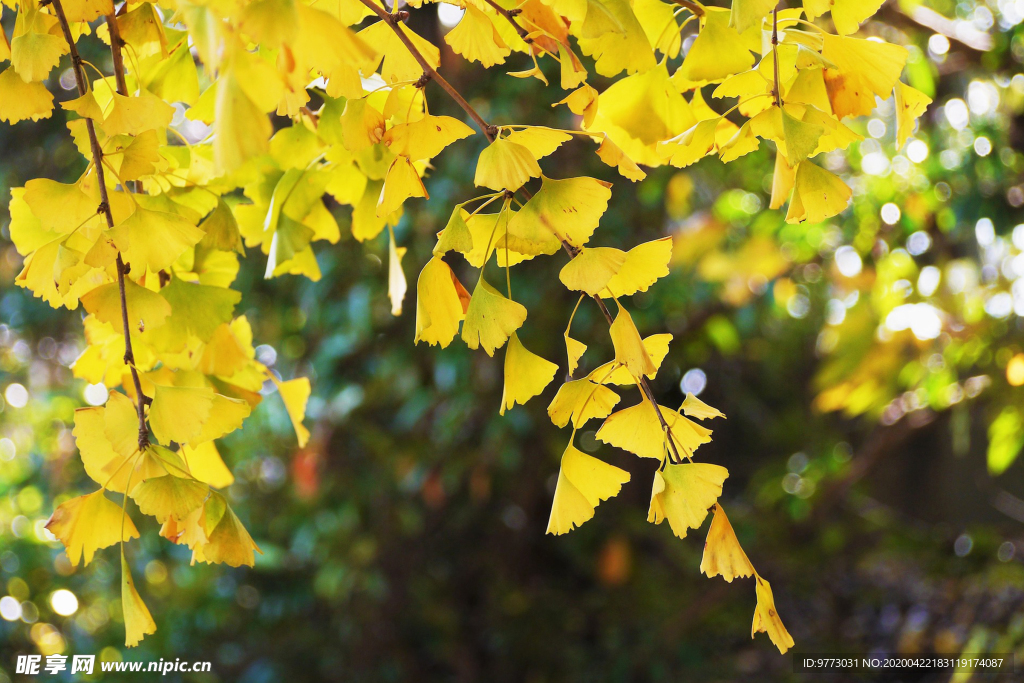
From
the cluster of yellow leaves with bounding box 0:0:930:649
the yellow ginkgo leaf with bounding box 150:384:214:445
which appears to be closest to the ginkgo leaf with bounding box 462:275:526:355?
the cluster of yellow leaves with bounding box 0:0:930:649

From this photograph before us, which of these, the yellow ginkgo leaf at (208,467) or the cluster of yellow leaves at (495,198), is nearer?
the cluster of yellow leaves at (495,198)

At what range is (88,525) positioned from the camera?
0.28m

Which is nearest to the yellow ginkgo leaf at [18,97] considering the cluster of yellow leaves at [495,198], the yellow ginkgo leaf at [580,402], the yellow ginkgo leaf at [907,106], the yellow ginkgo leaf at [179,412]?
the cluster of yellow leaves at [495,198]

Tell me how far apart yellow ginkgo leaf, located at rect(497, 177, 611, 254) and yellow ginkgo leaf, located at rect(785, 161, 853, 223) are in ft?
0.25

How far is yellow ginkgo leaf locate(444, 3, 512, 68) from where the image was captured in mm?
268

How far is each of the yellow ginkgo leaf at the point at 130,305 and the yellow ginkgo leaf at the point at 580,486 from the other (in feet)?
0.54

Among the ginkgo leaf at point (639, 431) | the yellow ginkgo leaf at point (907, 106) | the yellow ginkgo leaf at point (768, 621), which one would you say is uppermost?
the yellow ginkgo leaf at point (907, 106)

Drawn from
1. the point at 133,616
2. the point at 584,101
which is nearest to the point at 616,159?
the point at 584,101

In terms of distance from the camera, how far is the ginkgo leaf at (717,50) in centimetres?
27

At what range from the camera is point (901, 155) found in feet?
3.10

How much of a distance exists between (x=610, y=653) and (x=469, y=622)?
26 cm

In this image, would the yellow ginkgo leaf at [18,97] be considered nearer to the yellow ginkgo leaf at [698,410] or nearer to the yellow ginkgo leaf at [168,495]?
the yellow ginkgo leaf at [168,495]

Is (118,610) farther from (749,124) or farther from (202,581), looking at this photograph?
(749,124)

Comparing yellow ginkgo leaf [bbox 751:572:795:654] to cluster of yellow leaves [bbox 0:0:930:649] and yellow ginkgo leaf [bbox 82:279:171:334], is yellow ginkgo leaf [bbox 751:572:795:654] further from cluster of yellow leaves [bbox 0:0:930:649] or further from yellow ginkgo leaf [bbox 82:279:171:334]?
yellow ginkgo leaf [bbox 82:279:171:334]
